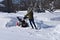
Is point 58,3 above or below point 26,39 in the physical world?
below

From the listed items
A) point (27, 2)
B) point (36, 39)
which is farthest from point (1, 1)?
point (36, 39)

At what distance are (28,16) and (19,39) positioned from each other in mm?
5245

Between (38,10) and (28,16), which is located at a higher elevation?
(28,16)

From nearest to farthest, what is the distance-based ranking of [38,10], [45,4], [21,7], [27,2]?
[38,10] → [45,4] → [21,7] → [27,2]

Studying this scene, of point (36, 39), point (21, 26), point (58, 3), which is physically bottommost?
point (58, 3)

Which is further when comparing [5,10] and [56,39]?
[5,10]

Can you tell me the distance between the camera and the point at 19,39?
9.55 m

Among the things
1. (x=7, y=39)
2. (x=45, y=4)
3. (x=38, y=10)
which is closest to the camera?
(x=7, y=39)

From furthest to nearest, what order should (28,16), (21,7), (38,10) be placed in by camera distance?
1. (21,7)
2. (38,10)
3. (28,16)

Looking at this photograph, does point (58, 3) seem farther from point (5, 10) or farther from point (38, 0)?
point (5, 10)

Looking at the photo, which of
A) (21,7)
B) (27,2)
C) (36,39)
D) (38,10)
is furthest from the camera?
(27,2)

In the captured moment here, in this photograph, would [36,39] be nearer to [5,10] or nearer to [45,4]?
[5,10]

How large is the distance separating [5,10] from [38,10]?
5450 millimetres

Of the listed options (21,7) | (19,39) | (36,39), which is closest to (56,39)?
(36,39)
